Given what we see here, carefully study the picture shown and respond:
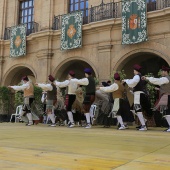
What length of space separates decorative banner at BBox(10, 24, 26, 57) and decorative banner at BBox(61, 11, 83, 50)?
2.95m

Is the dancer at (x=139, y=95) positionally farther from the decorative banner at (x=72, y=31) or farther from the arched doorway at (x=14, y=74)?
the arched doorway at (x=14, y=74)

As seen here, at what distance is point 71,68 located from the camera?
16.9 m

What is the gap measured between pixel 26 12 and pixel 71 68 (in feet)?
15.9

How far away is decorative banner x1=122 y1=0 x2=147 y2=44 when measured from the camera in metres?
12.6

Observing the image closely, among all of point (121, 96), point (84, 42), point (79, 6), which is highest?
point (79, 6)

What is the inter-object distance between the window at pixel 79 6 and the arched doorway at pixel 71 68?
2566 mm

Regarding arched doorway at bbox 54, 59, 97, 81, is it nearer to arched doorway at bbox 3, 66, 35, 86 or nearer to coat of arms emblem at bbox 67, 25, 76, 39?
coat of arms emblem at bbox 67, 25, 76, 39

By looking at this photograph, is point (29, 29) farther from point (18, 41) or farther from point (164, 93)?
point (164, 93)

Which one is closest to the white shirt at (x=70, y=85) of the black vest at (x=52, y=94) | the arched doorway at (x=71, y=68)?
the black vest at (x=52, y=94)

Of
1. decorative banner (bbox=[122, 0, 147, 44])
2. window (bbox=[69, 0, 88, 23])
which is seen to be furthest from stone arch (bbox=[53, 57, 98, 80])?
decorative banner (bbox=[122, 0, 147, 44])

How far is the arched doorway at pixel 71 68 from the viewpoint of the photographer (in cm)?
1550

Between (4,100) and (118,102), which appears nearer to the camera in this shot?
(118,102)

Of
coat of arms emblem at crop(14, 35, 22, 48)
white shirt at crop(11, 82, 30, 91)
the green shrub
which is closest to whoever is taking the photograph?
white shirt at crop(11, 82, 30, 91)

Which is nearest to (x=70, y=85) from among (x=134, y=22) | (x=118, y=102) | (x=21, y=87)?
(x=118, y=102)
